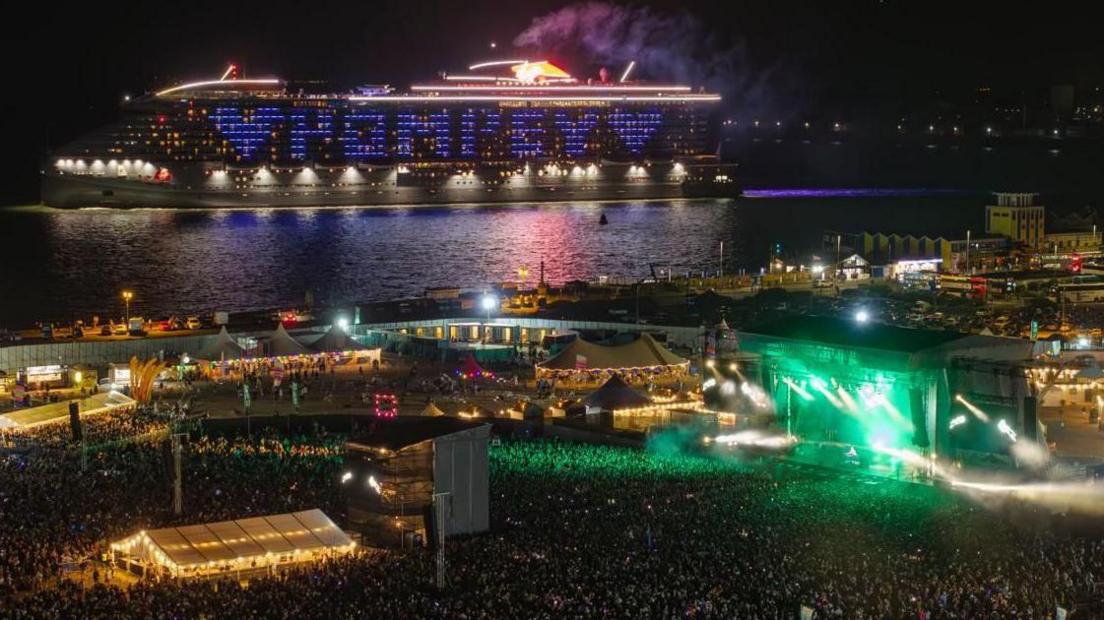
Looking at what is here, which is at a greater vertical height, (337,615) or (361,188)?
(361,188)

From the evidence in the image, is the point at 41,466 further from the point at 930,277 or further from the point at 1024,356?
the point at 930,277

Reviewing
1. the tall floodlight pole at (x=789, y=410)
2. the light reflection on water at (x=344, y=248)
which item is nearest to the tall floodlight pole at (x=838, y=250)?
the light reflection on water at (x=344, y=248)

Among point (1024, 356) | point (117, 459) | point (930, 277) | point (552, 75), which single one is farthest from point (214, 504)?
point (552, 75)

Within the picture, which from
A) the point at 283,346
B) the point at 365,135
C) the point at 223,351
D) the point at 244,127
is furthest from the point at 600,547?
the point at 365,135

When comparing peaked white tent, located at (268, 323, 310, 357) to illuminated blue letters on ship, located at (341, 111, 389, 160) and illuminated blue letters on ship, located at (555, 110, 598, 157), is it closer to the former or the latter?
illuminated blue letters on ship, located at (341, 111, 389, 160)

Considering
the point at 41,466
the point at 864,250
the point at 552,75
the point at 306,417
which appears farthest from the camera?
the point at 552,75

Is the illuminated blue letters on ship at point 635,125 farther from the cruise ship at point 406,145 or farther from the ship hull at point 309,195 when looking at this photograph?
the ship hull at point 309,195

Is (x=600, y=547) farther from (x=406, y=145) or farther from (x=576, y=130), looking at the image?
(x=576, y=130)
